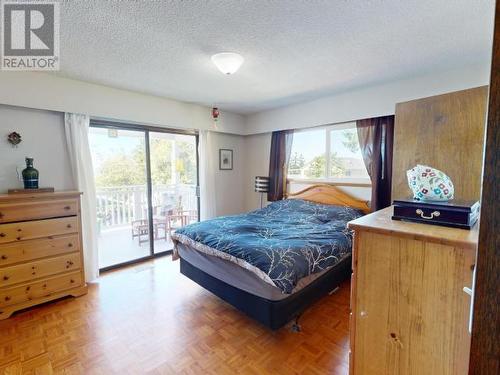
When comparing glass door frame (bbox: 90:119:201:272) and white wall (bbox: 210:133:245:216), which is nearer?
glass door frame (bbox: 90:119:201:272)

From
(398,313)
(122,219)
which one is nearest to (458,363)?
(398,313)

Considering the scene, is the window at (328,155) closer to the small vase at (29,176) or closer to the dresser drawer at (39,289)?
the dresser drawer at (39,289)

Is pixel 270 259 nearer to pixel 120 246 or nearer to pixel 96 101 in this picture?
pixel 96 101

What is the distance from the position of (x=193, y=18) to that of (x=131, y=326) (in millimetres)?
2511

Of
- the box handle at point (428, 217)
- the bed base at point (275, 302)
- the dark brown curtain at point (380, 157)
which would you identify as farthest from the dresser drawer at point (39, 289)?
the dark brown curtain at point (380, 157)

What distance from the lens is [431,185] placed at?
1176mm

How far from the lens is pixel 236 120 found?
470 centimetres

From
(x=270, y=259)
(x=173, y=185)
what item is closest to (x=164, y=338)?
(x=270, y=259)

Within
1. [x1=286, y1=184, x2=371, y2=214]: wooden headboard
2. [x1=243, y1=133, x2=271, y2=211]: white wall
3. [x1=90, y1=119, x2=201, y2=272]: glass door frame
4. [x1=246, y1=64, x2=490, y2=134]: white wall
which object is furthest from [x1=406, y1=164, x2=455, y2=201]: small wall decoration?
[x1=243, y1=133, x2=271, y2=211]: white wall

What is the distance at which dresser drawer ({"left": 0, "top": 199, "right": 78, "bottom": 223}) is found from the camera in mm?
2297

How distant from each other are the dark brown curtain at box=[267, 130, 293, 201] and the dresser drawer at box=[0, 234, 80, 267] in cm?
300

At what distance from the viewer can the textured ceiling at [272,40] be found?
1629mm

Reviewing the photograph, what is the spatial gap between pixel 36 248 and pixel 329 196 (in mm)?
3566

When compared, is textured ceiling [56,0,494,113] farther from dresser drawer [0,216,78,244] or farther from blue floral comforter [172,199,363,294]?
blue floral comforter [172,199,363,294]
